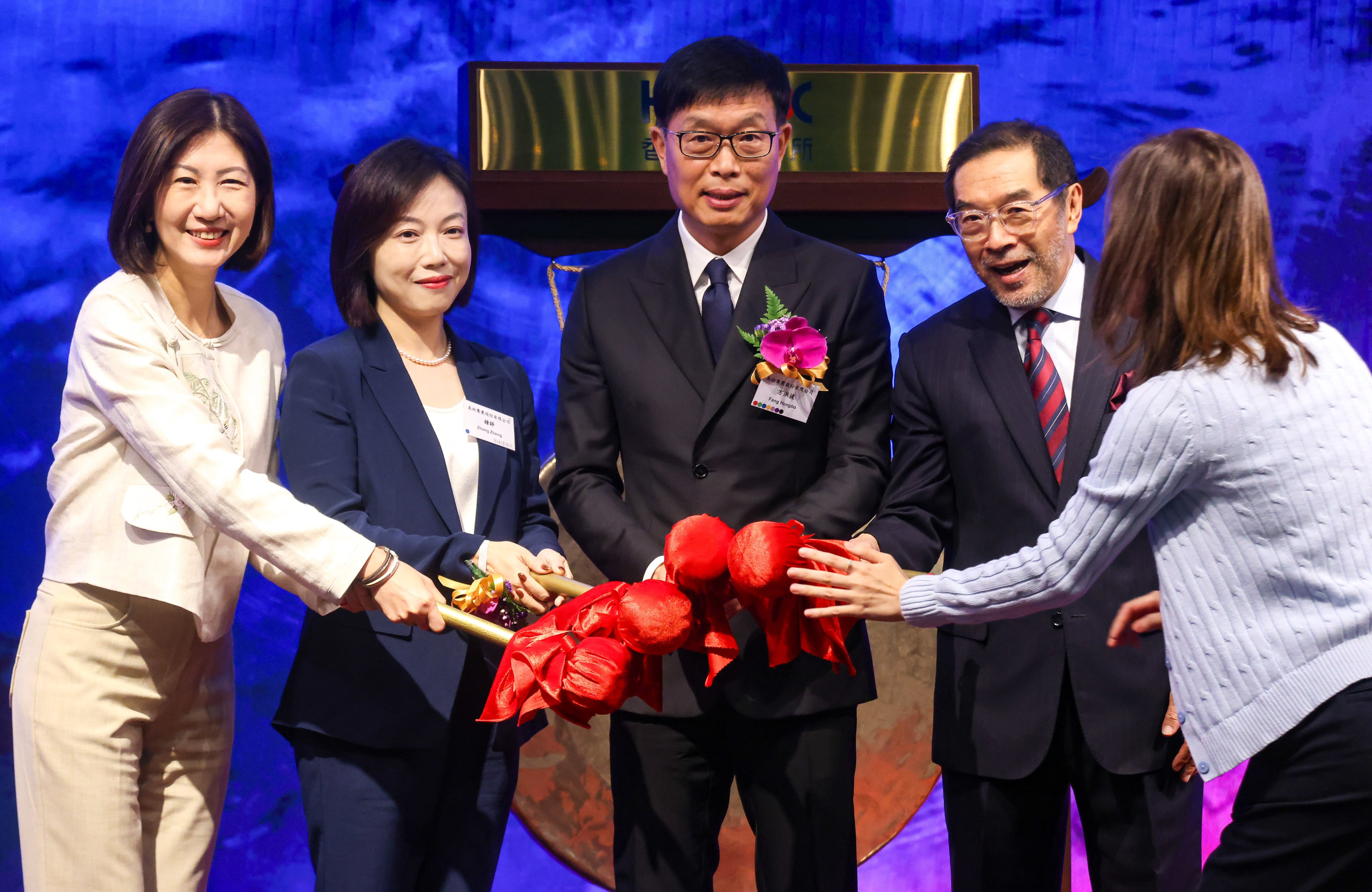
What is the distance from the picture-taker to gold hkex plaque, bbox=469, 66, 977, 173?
3.06m

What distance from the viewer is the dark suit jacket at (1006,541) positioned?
1.92 m

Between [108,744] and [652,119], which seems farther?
[652,119]

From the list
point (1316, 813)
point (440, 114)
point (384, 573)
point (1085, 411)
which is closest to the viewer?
point (1316, 813)

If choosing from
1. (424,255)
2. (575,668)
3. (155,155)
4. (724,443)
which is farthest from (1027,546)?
(155,155)

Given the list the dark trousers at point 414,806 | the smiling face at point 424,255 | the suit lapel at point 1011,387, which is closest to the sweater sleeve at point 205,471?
the dark trousers at point 414,806

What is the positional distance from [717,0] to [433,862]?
245 centimetres

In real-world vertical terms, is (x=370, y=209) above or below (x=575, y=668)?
above

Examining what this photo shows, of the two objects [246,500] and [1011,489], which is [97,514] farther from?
[1011,489]

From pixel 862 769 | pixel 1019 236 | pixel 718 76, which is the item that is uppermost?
pixel 718 76

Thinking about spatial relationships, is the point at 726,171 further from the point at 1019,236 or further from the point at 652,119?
the point at 652,119

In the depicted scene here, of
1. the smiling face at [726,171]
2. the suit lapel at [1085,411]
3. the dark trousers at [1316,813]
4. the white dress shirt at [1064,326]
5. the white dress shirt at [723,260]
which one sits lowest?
the dark trousers at [1316,813]

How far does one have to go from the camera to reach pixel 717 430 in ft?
6.56

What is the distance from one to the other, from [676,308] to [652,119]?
117cm

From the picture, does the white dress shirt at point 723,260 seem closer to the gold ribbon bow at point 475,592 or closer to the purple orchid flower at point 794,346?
the purple orchid flower at point 794,346
